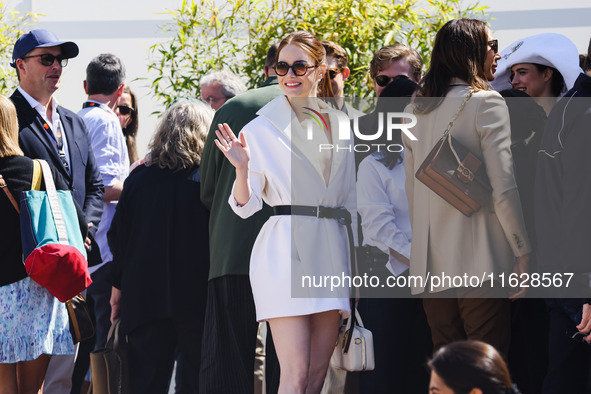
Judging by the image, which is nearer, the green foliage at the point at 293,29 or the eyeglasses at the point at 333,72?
the eyeglasses at the point at 333,72

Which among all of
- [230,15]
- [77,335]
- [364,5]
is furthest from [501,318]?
[230,15]

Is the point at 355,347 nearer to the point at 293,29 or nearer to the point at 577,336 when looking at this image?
the point at 577,336

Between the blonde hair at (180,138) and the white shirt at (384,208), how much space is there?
2.94ft

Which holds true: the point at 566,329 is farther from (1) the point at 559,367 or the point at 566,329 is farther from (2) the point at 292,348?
(2) the point at 292,348

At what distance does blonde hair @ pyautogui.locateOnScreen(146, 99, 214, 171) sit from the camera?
5074 mm

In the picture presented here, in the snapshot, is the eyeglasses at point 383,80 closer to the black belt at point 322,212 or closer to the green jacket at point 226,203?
the green jacket at point 226,203

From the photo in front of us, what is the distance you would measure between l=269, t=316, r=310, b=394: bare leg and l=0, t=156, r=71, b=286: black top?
56.0 inches

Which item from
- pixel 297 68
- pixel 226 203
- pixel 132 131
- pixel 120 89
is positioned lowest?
pixel 132 131

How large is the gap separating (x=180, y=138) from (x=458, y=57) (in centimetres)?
165

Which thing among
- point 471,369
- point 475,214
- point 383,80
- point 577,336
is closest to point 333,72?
point 383,80

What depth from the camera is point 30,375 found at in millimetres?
4641

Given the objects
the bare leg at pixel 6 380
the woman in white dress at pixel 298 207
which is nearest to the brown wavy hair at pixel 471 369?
the woman in white dress at pixel 298 207

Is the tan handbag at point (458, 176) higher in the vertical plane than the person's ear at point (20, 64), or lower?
lower

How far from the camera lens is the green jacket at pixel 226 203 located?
4691 millimetres
